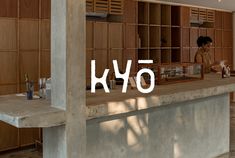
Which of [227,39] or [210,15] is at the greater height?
[210,15]

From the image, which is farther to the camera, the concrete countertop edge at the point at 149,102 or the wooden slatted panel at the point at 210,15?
the wooden slatted panel at the point at 210,15

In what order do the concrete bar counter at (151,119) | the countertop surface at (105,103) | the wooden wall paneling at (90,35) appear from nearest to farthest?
the countertop surface at (105,103) < the concrete bar counter at (151,119) < the wooden wall paneling at (90,35)

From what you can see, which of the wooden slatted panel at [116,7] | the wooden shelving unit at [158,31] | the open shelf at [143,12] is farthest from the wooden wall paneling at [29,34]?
the open shelf at [143,12]

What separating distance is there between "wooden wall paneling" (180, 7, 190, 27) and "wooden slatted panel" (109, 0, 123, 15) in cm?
235

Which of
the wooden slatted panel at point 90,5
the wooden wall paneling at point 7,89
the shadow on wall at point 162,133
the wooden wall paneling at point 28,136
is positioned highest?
the wooden slatted panel at point 90,5

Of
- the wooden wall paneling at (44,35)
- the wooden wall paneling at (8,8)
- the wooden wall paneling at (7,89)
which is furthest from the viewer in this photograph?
the wooden wall paneling at (44,35)

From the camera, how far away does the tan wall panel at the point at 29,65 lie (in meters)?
6.06

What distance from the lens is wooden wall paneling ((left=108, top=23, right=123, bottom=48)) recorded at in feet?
24.6

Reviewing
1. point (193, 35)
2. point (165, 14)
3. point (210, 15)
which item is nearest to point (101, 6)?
point (165, 14)

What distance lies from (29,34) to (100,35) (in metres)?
1.65

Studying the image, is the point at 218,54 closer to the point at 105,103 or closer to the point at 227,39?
the point at 227,39

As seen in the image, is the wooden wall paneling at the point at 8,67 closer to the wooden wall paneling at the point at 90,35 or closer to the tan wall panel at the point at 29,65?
the tan wall panel at the point at 29,65

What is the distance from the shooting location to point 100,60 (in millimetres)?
7344

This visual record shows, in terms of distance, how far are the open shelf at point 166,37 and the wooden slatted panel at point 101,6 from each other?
2.29 m
